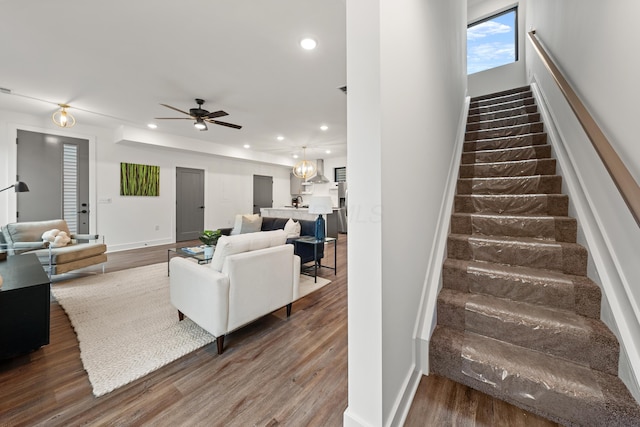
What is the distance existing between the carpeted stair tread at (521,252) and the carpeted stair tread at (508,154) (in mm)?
1087

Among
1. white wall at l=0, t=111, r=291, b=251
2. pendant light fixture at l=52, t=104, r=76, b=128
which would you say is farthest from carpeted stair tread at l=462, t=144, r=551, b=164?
white wall at l=0, t=111, r=291, b=251

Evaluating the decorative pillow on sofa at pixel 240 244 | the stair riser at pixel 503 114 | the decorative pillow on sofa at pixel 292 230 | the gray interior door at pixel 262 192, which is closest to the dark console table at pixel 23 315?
the decorative pillow on sofa at pixel 240 244

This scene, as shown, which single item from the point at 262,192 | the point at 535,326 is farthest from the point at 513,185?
the point at 262,192

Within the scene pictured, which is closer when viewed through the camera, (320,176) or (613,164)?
(613,164)

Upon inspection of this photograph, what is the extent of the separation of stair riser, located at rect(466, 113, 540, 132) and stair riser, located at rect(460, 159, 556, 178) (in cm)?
93

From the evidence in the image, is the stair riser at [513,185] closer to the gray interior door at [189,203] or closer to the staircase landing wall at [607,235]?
the staircase landing wall at [607,235]

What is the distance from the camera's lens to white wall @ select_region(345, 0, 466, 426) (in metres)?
1.06

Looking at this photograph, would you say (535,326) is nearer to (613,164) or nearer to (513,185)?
(613,164)

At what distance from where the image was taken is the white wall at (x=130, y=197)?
418 cm

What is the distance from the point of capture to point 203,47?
252 centimetres

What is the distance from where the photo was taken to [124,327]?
2201 mm

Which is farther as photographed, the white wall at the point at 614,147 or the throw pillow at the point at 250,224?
the throw pillow at the point at 250,224

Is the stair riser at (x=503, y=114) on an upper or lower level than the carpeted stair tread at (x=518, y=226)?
upper

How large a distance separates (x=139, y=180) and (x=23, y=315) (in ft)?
15.5
